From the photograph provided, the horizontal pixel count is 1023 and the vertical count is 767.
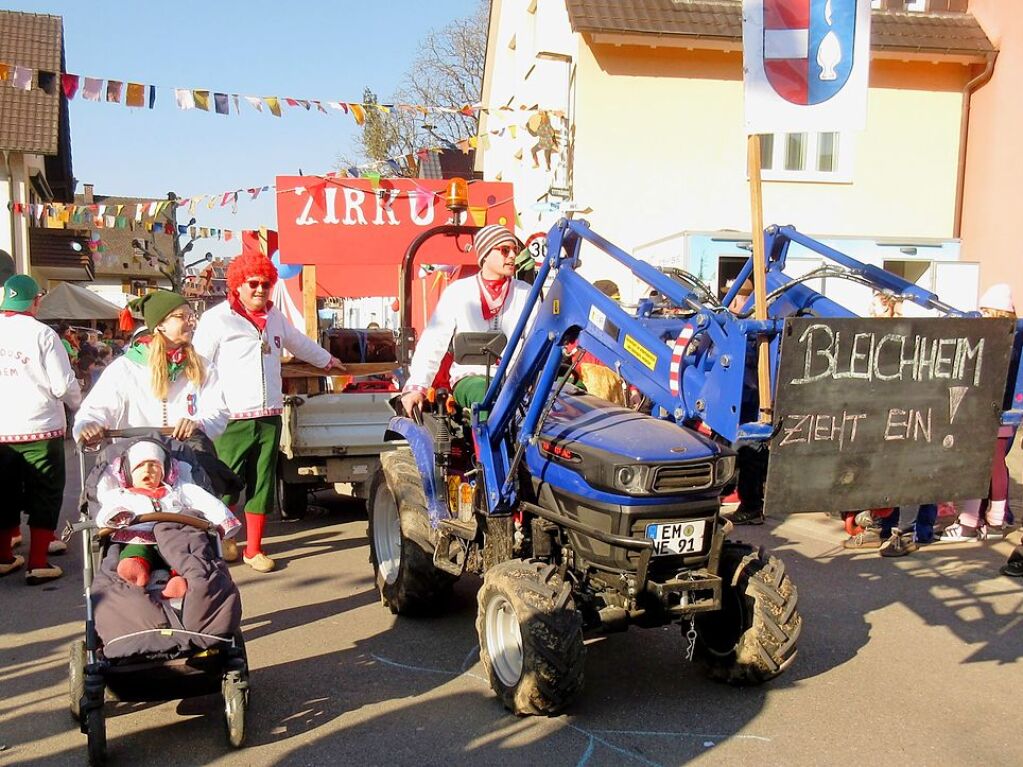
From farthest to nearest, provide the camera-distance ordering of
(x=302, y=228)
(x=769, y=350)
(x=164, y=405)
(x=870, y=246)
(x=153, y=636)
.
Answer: (x=870, y=246)
(x=302, y=228)
(x=164, y=405)
(x=153, y=636)
(x=769, y=350)

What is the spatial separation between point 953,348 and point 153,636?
128 inches

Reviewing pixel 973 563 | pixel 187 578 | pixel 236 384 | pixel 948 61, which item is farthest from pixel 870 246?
pixel 187 578

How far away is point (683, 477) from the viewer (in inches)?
145

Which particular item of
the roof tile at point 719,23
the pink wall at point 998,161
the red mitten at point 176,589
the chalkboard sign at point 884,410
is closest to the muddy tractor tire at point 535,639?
the chalkboard sign at point 884,410

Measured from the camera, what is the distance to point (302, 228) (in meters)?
10.5

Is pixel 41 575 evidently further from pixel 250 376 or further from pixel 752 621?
pixel 752 621

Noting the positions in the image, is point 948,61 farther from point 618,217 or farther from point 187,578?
point 187,578

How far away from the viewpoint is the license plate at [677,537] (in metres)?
3.72

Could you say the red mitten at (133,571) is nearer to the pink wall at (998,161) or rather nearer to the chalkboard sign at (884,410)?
the chalkboard sign at (884,410)

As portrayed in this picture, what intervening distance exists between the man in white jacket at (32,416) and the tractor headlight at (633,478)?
4.13m

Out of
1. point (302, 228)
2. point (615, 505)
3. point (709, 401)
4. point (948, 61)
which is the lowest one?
point (615, 505)

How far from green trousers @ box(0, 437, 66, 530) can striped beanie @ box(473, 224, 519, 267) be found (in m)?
3.43

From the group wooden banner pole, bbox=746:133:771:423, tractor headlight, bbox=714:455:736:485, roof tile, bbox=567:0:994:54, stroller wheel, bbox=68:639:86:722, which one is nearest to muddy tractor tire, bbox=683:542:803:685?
tractor headlight, bbox=714:455:736:485

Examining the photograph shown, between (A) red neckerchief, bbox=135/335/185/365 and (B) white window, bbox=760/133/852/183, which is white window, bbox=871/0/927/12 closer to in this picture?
(B) white window, bbox=760/133/852/183
